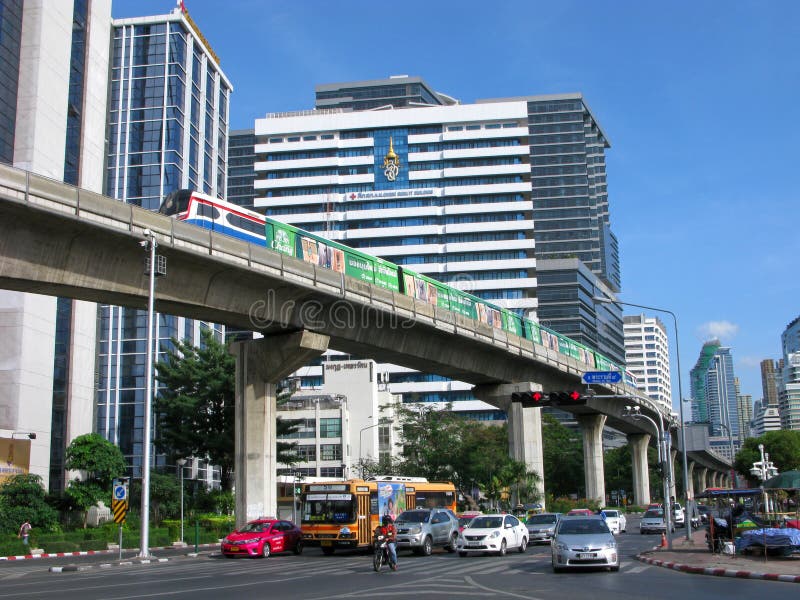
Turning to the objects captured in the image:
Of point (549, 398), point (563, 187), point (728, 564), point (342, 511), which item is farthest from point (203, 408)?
point (563, 187)

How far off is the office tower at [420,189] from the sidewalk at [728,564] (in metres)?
89.4

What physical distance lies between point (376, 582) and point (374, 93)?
166 m

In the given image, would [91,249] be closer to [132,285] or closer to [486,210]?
[132,285]

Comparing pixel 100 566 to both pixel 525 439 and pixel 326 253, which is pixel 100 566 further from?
pixel 525 439

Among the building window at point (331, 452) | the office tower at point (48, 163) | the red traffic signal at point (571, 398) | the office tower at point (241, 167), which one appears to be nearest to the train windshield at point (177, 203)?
the red traffic signal at point (571, 398)

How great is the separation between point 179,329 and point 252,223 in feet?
174

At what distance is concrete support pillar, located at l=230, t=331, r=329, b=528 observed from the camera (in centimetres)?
3656

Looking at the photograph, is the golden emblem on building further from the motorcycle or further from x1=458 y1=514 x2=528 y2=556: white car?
the motorcycle

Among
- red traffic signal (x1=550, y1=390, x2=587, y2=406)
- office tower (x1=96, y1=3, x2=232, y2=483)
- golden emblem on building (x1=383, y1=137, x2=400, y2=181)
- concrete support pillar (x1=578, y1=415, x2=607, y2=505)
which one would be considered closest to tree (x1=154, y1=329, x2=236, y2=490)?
office tower (x1=96, y1=3, x2=232, y2=483)

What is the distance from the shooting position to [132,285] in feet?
95.5

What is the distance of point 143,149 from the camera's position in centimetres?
8744

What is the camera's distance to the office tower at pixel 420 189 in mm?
119562

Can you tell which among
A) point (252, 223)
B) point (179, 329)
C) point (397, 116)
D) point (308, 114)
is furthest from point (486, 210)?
point (252, 223)

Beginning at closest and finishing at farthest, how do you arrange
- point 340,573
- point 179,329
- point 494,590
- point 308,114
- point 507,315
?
point 494,590
point 340,573
point 507,315
point 179,329
point 308,114
